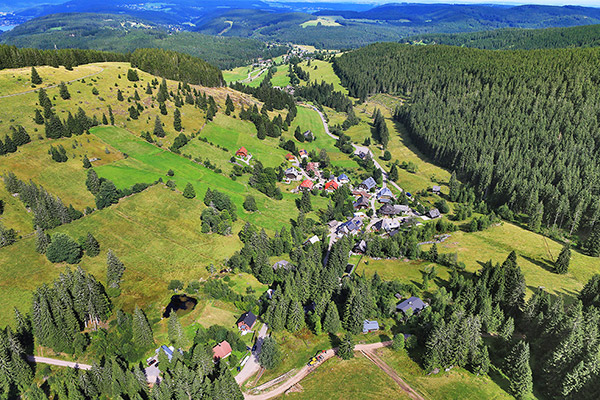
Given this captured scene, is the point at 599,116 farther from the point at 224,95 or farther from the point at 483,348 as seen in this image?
the point at 224,95

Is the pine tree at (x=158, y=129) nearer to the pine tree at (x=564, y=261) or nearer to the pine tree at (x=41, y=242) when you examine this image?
the pine tree at (x=41, y=242)

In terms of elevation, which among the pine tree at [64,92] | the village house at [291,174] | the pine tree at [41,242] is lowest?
the village house at [291,174]

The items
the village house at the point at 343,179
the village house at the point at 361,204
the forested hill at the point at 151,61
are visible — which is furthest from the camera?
the forested hill at the point at 151,61

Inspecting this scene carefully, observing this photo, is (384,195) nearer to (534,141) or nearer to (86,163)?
(534,141)

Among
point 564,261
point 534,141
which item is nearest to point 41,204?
point 564,261

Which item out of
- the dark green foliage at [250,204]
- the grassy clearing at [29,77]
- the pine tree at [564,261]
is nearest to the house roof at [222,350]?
the dark green foliage at [250,204]

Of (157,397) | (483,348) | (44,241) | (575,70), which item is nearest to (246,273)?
(157,397)

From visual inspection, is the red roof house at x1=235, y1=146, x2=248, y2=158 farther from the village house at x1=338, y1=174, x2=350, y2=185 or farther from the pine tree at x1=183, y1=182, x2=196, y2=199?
the pine tree at x1=183, y1=182, x2=196, y2=199
